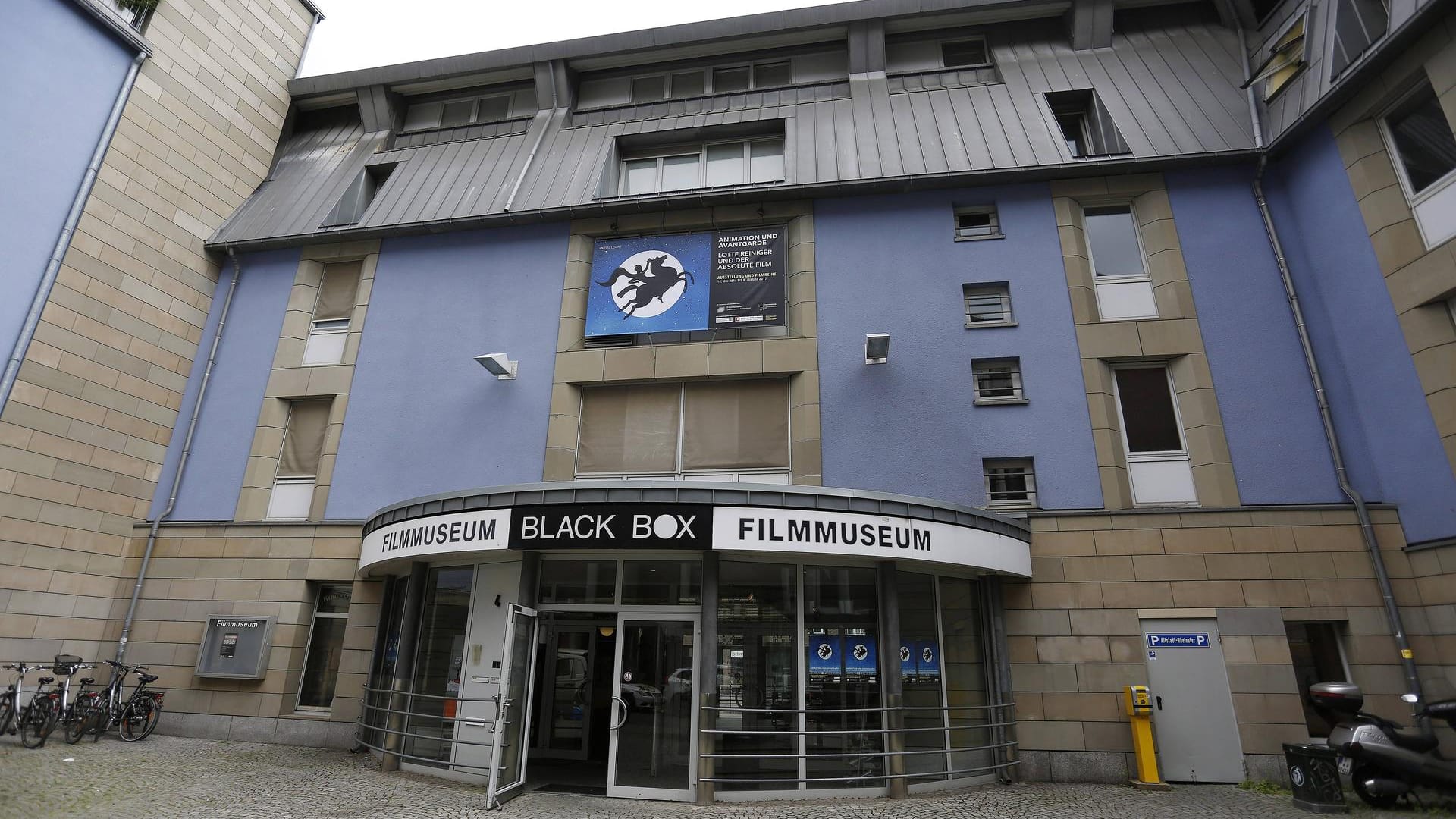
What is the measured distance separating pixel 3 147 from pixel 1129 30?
21.3 meters

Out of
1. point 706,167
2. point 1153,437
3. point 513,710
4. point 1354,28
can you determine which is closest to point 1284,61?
point 1354,28

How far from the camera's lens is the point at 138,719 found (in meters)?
11.6

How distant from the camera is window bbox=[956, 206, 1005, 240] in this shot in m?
12.9

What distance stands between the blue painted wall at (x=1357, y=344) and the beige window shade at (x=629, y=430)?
9.14 m

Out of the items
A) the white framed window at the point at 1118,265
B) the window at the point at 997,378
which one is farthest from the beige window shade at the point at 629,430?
the white framed window at the point at 1118,265

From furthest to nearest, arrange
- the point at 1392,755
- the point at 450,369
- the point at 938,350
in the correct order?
1. the point at 450,369
2. the point at 938,350
3. the point at 1392,755

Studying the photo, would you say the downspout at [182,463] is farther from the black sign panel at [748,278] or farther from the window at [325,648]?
the black sign panel at [748,278]

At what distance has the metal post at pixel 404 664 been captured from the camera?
1017cm

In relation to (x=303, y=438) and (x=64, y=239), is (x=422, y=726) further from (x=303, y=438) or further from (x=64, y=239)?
(x=64, y=239)

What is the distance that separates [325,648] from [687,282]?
9.36 metres

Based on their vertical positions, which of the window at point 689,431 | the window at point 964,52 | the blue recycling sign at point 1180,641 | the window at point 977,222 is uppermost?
the window at point 964,52

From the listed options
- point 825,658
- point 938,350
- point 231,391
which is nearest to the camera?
point 825,658

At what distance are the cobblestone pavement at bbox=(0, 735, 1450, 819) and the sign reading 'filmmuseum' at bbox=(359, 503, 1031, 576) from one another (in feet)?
9.59

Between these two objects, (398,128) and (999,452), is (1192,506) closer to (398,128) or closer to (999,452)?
(999,452)
